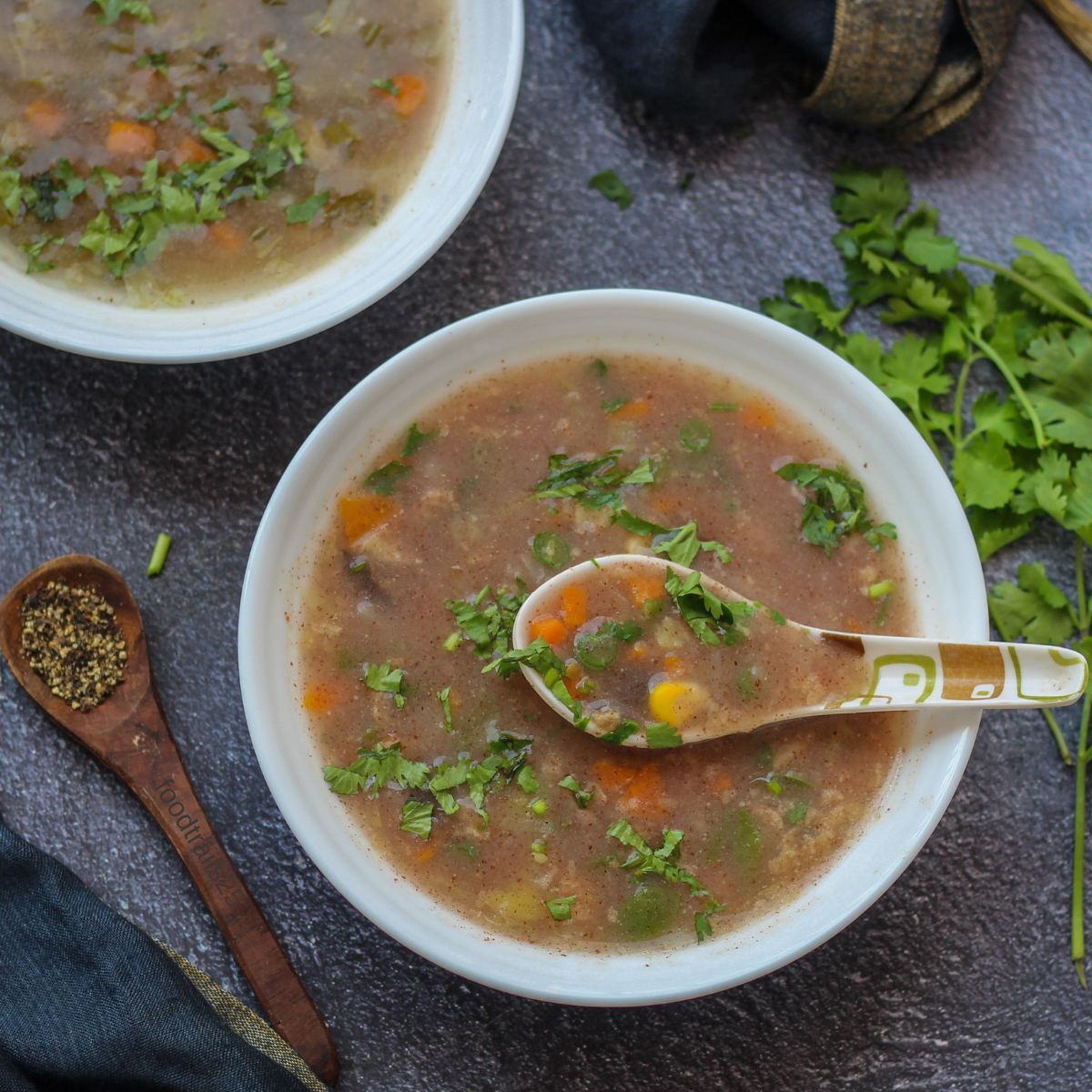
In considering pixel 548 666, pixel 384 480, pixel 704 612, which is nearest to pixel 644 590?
pixel 704 612

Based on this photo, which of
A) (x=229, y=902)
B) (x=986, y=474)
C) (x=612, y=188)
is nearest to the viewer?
(x=229, y=902)

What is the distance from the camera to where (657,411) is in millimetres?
2559

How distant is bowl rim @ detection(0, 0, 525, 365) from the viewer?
2525 millimetres

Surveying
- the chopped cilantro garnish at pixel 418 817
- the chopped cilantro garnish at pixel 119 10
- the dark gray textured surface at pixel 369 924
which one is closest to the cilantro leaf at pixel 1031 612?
the dark gray textured surface at pixel 369 924

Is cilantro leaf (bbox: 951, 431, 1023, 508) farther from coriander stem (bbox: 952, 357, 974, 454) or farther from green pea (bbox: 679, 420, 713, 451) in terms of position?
green pea (bbox: 679, 420, 713, 451)

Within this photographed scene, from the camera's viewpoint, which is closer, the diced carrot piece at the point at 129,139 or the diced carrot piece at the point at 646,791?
the diced carrot piece at the point at 646,791

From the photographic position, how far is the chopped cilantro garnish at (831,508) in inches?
98.8

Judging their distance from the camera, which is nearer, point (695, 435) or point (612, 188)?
point (695, 435)

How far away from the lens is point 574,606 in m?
2.39

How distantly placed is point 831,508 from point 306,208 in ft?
4.56

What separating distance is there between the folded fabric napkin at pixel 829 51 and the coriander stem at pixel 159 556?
5.31 feet

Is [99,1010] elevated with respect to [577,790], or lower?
lower

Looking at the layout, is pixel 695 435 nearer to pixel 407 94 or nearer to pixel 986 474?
pixel 986 474

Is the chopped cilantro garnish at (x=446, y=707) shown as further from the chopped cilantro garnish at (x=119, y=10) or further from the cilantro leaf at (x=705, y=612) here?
the chopped cilantro garnish at (x=119, y=10)
